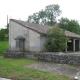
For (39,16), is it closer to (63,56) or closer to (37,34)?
(37,34)

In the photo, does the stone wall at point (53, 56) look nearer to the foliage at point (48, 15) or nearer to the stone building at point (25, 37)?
the stone building at point (25, 37)

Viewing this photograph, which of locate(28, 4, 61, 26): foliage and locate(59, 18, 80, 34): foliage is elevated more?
locate(28, 4, 61, 26): foliage

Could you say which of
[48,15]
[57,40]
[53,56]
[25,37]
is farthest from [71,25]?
[53,56]

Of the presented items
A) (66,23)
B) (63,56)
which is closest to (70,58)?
(63,56)

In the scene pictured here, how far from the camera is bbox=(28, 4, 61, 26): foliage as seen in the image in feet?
181

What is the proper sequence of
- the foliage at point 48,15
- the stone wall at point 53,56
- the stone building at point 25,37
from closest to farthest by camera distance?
1. the stone wall at point 53,56
2. the stone building at point 25,37
3. the foliage at point 48,15

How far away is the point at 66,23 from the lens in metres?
42.4

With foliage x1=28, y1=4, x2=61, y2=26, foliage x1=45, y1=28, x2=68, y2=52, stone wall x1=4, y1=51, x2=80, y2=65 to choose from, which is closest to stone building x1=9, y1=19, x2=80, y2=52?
foliage x1=45, y1=28, x2=68, y2=52

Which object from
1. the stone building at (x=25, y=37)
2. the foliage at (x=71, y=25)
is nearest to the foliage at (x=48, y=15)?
the foliage at (x=71, y=25)

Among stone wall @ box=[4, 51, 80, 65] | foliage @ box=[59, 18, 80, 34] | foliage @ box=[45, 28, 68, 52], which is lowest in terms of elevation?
stone wall @ box=[4, 51, 80, 65]

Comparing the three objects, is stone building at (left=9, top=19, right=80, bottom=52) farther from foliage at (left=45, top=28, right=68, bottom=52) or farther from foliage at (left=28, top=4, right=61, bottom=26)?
foliage at (left=28, top=4, right=61, bottom=26)

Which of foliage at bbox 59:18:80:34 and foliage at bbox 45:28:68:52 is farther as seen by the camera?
foliage at bbox 59:18:80:34

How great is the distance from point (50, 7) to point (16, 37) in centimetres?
→ 3914

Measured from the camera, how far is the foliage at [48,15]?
2175 inches
